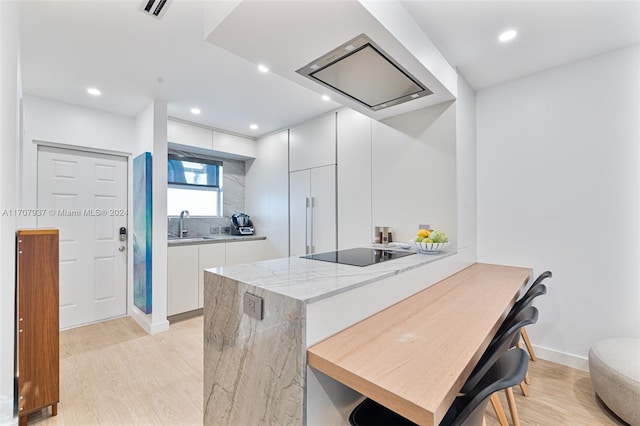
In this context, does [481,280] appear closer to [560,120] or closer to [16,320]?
[560,120]

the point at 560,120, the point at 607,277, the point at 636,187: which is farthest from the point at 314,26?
the point at 607,277

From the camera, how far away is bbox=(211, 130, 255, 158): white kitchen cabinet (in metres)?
4.06

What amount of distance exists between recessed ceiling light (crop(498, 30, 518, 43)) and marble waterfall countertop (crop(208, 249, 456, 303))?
1661mm

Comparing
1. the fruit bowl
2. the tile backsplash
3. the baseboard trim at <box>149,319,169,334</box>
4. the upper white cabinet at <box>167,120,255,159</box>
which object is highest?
the upper white cabinet at <box>167,120,255,159</box>

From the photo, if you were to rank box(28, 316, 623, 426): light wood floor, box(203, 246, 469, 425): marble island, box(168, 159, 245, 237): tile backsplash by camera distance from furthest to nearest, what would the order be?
box(168, 159, 245, 237): tile backsplash < box(28, 316, 623, 426): light wood floor < box(203, 246, 469, 425): marble island

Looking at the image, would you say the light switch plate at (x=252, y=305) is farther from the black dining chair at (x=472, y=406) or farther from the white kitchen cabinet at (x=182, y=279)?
the white kitchen cabinet at (x=182, y=279)

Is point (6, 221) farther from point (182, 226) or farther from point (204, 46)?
point (182, 226)

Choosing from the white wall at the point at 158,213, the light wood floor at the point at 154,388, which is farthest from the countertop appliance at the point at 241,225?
the light wood floor at the point at 154,388

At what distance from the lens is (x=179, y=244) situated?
3393 millimetres

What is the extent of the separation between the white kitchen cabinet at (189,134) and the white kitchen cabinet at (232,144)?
0.09 m

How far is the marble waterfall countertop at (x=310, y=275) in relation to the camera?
110 centimetres

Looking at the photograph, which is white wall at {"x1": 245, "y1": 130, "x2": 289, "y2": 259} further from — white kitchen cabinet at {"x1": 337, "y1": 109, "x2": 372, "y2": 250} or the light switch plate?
the light switch plate

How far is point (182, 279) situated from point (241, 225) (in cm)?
126

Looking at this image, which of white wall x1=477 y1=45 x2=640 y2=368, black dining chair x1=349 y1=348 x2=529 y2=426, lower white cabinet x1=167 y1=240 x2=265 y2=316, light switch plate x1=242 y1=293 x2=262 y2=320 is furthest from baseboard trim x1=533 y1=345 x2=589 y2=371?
lower white cabinet x1=167 y1=240 x2=265 y2=316
